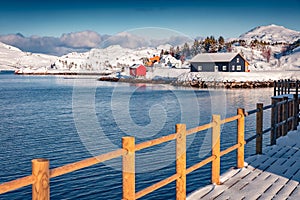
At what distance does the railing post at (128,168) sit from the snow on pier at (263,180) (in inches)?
73.9

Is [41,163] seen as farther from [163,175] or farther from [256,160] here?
[163,175]

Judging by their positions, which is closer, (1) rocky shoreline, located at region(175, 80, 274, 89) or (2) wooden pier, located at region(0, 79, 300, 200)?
(2) wooden pier, located at region(0, 79, 300, 200)

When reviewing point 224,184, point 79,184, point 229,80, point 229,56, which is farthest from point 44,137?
point 229,56

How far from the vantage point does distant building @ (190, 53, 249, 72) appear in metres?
91.9

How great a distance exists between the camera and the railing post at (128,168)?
211 inches

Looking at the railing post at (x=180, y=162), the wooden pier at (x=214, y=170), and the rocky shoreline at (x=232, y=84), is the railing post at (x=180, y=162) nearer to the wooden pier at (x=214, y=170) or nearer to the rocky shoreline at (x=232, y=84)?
the wooden pier at (x=214, y=170)

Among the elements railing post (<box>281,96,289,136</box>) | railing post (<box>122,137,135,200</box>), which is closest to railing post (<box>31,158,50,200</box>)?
railing post (<box>122,137,135,200</box>)

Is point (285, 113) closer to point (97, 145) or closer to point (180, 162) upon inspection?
point (180, 162)

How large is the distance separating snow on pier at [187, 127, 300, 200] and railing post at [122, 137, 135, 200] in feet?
6.15

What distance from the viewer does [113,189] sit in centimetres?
1273

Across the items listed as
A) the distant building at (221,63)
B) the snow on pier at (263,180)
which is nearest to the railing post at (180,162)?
the snow on pier at (263,180)

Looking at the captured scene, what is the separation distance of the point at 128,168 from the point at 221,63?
292ft

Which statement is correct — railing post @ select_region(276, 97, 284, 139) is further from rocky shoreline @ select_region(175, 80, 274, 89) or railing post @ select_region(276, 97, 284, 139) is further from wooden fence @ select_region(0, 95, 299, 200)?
rocky shoreline @ select_region(175, 80, 274, 89)

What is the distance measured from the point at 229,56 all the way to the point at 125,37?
82.8 metres
